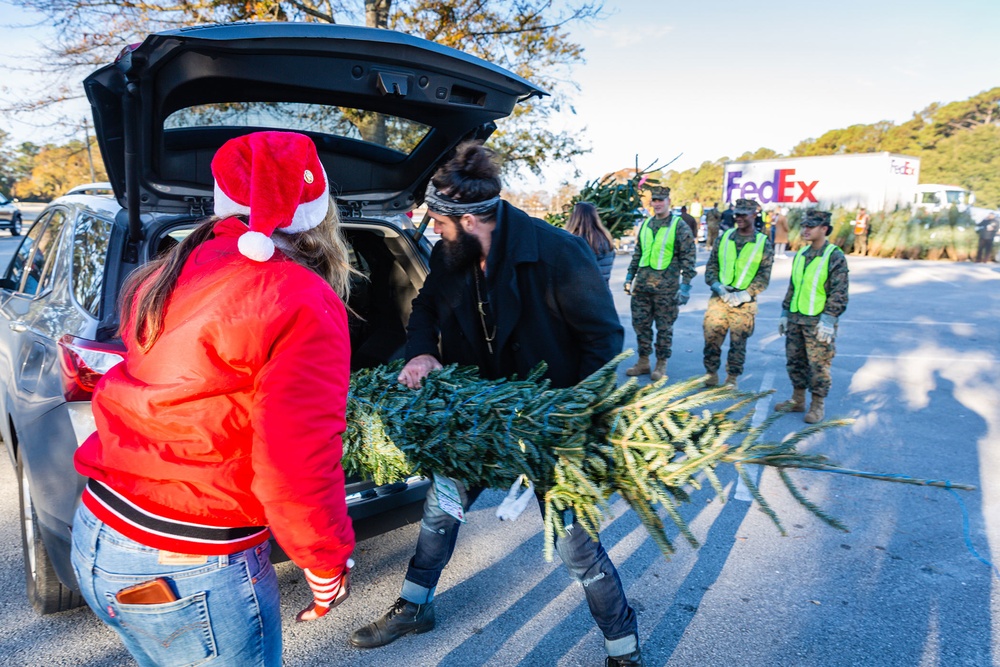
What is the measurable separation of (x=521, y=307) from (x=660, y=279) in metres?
4.91

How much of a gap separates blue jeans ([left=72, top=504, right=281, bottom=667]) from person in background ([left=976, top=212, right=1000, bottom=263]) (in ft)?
82.2

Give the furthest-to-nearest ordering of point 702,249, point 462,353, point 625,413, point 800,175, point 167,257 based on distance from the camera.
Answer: point 800,175, point 702,249, point 462,353, point 625,413, point 167,257

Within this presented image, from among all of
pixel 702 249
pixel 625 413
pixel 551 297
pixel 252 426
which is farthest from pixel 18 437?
pixel 702 249

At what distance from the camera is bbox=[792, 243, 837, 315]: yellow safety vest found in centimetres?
570

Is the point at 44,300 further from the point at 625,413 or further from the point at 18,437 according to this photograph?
the point at 625,413

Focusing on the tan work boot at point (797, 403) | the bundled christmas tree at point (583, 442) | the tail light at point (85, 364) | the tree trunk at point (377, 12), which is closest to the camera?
the bundled christmas tree at point (583, 442)

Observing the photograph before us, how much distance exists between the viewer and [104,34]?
9.15 metres

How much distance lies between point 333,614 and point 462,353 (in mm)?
1338

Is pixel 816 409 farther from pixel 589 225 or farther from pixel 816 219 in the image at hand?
pixel 589 225

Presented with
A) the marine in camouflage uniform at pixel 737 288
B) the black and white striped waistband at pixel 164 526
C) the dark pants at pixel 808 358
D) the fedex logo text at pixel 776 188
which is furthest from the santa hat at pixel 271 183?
the fedex logo text at pixel 776 188

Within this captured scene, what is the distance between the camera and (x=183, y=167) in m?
2.96

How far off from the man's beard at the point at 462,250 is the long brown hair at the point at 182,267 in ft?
2.85

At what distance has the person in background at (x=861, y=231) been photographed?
22516mm

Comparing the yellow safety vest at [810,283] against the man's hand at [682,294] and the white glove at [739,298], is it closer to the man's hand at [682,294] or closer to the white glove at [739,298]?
the white glove at [739,298]
